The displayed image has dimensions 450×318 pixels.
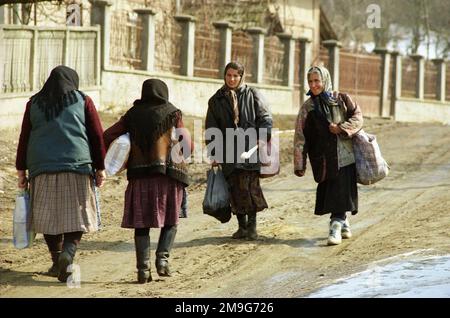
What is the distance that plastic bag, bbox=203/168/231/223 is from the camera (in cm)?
1081

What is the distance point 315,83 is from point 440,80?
32.5 metres

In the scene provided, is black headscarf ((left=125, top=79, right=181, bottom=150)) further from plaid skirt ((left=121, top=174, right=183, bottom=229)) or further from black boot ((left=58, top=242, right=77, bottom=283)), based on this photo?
black boot ((left=58, top=242, right=77, bottom=283))

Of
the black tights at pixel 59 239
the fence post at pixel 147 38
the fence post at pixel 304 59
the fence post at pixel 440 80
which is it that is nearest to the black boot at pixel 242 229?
the black tights at pixel 59 239

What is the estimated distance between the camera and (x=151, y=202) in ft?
29.3

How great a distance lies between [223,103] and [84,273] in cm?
248

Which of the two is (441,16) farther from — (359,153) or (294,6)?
(359,153)

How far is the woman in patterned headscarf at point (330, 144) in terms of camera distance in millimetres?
10742

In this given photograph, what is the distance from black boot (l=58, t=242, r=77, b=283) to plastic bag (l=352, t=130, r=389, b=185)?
335 cm

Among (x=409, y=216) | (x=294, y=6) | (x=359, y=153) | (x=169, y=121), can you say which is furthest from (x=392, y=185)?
(x=294, y=6)

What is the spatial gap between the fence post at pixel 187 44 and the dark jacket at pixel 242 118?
50.4ft

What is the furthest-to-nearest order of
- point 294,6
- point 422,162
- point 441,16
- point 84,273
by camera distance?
point 441,16, point 294,6, point 422,162, point 84,273

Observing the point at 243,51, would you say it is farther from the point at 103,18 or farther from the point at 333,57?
the point at 103,18

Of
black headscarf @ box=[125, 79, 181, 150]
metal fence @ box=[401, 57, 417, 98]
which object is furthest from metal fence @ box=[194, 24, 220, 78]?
black headscarf @ box=[125, 79, 181, 150]

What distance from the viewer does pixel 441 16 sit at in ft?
194
